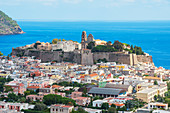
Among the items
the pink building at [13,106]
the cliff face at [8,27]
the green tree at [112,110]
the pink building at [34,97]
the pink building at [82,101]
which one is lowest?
the green tree at [112,110]

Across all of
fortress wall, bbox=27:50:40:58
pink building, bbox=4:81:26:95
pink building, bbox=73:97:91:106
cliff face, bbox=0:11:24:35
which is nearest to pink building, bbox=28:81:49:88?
pink building, bbox=4:81:26:95

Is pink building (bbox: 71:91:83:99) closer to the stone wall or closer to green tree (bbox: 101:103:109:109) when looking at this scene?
green tree (bbox: 101:103:109:109)

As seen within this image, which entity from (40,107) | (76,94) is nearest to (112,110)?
(40,107)

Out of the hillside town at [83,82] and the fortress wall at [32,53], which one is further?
the fortress wall at [32,53]

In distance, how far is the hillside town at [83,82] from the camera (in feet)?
110

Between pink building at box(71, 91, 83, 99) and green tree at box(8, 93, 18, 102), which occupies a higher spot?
pink building at box(71, 91, 83, 99)

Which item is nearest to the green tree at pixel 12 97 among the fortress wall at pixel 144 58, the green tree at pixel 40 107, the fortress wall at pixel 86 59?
the green tree at pixel 40 107

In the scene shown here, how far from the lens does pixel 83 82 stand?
42.4 metres

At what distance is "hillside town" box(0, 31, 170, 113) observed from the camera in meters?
33.4

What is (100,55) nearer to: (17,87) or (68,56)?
(68,56)

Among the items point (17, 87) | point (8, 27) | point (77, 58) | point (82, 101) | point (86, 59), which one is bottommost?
point (82, 101)

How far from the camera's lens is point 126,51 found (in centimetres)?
5497

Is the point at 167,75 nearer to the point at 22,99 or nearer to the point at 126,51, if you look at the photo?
the point at 126,51

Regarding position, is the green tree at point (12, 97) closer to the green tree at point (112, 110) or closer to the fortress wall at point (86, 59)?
the green tree at point (112, 110)
